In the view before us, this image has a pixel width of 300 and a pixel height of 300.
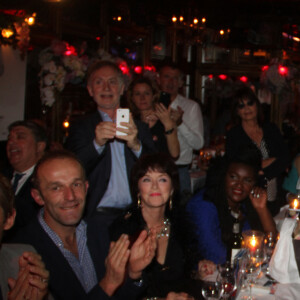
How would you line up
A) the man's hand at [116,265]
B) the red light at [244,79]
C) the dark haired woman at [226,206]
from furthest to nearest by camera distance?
the red light at [244,79] → the dark haired woman at [226,206] → the man's hand at [116,265]

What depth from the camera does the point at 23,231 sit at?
1.89m

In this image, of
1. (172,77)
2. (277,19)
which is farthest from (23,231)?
(277,19)

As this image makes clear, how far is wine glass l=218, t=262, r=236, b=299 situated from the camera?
6.08ft

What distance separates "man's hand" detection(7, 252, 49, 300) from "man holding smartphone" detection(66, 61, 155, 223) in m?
1.15

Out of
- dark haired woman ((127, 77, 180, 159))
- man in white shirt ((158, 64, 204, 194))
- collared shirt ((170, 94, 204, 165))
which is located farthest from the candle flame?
collared shirt ((170, 94, 204, 165))

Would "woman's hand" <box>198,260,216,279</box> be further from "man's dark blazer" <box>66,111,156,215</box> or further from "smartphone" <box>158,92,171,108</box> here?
"smartphone" <box>158,92,171,108</box>

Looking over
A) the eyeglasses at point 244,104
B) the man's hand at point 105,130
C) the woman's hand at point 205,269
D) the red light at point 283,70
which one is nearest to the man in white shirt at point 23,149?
the man's hand at point 105,130

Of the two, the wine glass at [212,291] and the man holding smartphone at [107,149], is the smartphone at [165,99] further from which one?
the wine glass at [212,291]

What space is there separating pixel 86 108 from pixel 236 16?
121 inches

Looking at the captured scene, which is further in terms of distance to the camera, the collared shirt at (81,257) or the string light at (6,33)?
the string light at (6,33)

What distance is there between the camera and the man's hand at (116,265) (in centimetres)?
166

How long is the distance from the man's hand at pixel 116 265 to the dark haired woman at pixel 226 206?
111 cm

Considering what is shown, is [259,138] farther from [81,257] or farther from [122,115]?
[81,257]

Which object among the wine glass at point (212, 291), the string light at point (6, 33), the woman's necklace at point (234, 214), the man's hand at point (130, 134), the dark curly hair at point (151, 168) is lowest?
the wine glass at point (212, 291)
